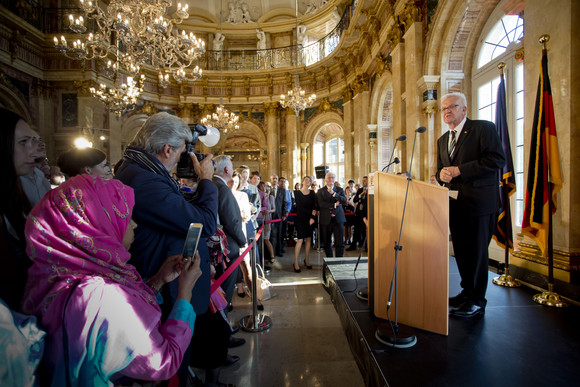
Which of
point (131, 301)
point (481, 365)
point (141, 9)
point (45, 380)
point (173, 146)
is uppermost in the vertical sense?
point (141, 9)

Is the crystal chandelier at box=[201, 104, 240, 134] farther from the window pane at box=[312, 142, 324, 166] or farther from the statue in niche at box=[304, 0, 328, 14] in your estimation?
the statue in niche at box=[304, 0, 328, 14]

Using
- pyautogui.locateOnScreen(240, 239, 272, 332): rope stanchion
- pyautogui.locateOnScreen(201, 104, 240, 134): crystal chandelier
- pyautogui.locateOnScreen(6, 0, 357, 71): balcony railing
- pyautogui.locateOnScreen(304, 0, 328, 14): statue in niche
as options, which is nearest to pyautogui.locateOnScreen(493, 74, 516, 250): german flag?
pyautogui.locateOnScreen(240, 239, 272, 332): rope stanchion

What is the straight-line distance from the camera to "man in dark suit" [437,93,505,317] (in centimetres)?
214

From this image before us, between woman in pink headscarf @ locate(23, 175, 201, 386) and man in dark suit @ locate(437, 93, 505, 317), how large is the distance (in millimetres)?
2123

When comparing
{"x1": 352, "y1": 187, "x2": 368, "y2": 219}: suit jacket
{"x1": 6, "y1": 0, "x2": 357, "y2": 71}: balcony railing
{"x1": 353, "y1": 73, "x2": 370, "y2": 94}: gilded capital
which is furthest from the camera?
{"x1": 6, "y1": 0, "x2": 357, "y2": 71}: balcony railing

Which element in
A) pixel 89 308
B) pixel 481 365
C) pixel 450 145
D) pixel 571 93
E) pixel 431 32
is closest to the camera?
pixel 89 308

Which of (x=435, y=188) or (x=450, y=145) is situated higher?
(x=450, y=145)

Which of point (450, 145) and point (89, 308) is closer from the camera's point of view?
point (89, 308)

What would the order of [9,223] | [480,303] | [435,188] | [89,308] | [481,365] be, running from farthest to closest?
1. [480,303]
2. [435,188]
3. [481,365]
4. [9,223]
5. [89,308]

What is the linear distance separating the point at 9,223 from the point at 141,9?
6.07 m

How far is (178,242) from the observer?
1.41m

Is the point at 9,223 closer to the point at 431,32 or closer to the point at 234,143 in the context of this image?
the point at 431,32

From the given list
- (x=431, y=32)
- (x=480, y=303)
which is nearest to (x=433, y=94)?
(x=431, y=32)

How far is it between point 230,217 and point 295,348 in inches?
53.0
